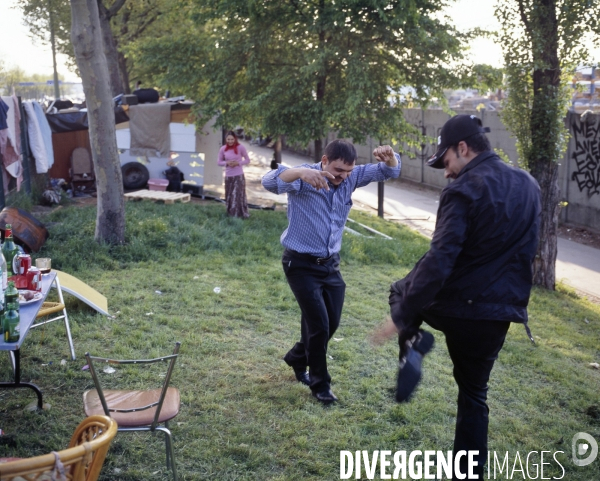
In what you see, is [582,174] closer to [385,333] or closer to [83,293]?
[83,293]

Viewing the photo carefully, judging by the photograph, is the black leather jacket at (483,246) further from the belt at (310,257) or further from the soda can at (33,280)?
the soda can at (33,280)

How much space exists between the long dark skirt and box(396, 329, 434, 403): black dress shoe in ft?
30.3

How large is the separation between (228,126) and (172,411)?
10.4 metres

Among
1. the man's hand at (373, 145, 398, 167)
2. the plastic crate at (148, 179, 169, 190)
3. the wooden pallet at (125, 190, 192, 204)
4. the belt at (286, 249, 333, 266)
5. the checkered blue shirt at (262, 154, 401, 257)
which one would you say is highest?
the man's hand at (373, 145, 398, 167)

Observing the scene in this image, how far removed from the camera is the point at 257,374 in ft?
18.3

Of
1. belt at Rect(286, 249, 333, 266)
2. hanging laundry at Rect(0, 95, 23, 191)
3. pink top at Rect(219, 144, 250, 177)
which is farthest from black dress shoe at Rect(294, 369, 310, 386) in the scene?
hanging laundry at Rect(0, 95, 23, 191)

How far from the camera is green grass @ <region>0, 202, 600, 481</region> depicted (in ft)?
14.0

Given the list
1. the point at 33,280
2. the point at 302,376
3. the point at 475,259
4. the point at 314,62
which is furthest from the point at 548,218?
the point at 33,280

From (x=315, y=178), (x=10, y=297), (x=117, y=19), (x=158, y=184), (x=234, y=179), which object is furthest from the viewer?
(x=117, y=19)

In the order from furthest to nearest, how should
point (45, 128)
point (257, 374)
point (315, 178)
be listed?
point (45, 128)
point (257, 374)
point (315, 178)

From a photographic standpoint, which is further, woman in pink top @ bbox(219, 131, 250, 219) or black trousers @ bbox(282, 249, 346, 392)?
woman in pink top @ bbox(219, 131, 250, 219)

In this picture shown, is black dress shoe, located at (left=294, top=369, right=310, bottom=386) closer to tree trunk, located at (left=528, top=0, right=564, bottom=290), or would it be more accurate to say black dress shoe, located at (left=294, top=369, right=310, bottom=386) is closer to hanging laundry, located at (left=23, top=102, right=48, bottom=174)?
tree trunk, located at (left=528, top=0, right=564, bottom=290)

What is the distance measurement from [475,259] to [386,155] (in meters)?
1.52

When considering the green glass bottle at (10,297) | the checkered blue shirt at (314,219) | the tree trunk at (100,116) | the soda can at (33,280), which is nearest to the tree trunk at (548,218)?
the checkered blue shirt at (314,219)
